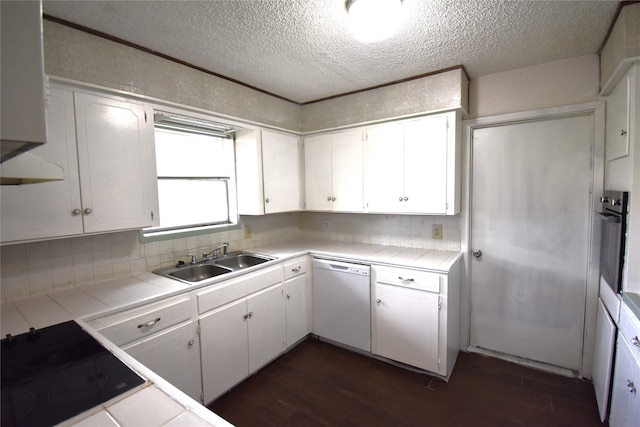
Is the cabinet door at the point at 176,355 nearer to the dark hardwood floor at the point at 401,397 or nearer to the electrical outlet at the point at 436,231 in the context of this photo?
the dark hardwood floor at the point at 401,397

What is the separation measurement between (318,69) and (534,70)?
1.69 m

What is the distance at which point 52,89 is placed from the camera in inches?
61.3

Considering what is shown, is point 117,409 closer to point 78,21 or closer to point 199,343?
point 199,343

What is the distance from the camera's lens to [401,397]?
215 centimetres

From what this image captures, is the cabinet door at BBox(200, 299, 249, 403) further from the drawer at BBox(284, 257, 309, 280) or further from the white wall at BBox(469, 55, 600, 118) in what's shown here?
the white wall at BBox(469, 55, 600, 118)

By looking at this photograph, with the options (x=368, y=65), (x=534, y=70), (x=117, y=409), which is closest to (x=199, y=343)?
(x=117, y=409)

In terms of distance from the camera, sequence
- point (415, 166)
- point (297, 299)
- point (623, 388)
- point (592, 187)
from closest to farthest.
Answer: point (623, 388) → point (592, 187) → point (415, 166) → point (297, 299)

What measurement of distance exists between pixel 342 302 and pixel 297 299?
0.42m

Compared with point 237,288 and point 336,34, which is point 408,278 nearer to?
point 237,288

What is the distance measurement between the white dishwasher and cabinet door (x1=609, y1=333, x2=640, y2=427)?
154 cm

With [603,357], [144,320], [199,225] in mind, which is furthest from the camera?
[199,225]

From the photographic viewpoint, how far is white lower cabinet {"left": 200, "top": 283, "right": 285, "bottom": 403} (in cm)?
201

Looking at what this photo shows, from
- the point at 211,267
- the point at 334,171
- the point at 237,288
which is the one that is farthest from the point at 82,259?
the point at 334,171

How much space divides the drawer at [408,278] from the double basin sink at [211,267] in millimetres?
945
